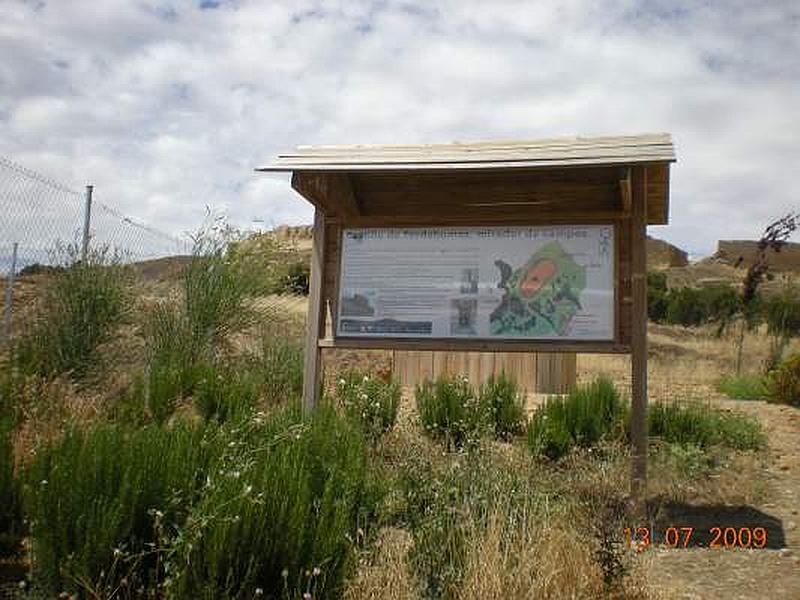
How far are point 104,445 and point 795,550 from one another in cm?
382

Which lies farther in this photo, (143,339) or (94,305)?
(143,339)

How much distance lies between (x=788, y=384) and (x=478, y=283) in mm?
7016

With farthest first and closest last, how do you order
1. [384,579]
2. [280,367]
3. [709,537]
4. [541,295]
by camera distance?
1. [280,367]
2. [541,295]
3. [709,537]
4. [384,579]

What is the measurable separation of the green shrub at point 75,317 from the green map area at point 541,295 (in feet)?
14.2

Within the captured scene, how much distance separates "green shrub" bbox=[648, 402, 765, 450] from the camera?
7.21 metres

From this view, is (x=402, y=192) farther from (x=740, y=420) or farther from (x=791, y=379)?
(x=791, y=379)

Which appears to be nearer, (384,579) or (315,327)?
(384,579)

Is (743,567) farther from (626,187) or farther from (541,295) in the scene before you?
(626,187)


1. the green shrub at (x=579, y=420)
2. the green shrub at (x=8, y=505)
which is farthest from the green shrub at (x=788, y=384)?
the green shrub at (x=8, y=505)

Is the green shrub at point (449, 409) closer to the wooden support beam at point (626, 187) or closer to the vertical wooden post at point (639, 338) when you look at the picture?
the vertical wooden post at point (639, 338)

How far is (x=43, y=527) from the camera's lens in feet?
10.1

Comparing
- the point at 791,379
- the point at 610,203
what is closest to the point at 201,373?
the point at 610,203

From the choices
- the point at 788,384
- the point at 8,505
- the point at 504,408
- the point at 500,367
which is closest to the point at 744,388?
the point at 788,384

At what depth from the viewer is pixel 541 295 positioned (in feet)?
18.3
